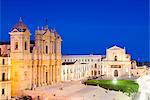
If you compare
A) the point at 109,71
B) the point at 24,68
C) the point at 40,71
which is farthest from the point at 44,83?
the point at 109,71

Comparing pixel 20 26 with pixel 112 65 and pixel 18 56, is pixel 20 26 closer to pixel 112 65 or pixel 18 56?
pixel 18 56

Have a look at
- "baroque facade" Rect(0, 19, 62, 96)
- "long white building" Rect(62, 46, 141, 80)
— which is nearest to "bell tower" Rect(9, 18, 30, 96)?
"baroque facade" Rect(0, 19, 62, 96)

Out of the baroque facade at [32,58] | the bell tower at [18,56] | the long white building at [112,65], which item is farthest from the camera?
the long white building at [112,65]

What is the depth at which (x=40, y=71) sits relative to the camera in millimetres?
37469

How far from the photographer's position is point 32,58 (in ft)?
117

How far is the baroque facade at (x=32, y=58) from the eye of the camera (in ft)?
108

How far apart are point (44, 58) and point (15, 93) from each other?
6.72 m

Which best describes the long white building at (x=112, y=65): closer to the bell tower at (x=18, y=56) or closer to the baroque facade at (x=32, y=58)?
the baroque facade at (x=32, y=58)

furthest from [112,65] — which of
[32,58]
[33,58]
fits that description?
[32,58]

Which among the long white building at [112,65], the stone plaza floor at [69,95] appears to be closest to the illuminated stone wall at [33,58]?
the stone plaza floor at [69,95]

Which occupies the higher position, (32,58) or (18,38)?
(18,38)

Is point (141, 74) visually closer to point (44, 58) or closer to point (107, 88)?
point (107, 88)

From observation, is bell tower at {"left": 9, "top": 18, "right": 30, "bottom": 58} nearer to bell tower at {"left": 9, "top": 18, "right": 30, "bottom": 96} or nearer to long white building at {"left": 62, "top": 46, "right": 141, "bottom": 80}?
bell tower at {"left": 9, "top": 18, "right": 30, "bottom": 96}

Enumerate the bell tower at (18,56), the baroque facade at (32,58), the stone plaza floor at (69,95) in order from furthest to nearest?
the baroque facade at (32,58) < the bell tower at (18,56) < the stone plaza floor at (69,95)
